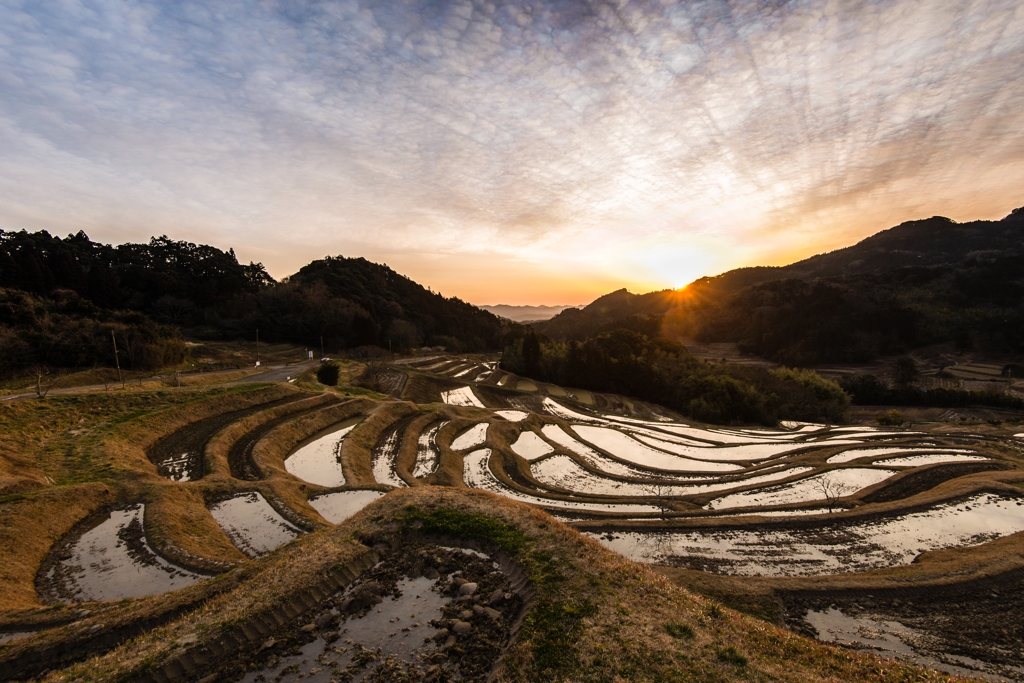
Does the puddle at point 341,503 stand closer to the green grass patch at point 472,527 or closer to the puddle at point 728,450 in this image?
the green grass patch at point 472,527

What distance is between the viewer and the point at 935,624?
895 cm

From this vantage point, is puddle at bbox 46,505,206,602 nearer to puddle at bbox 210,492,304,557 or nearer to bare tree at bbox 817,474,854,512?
puddle at bbox 210,492,304,557

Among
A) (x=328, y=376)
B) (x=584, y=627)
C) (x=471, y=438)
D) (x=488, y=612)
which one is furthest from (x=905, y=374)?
(x=328, y=376)

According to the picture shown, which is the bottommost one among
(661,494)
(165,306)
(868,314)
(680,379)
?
(661,494)

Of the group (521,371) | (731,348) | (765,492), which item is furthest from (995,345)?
(765,492)

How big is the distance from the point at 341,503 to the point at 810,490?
2210 cm

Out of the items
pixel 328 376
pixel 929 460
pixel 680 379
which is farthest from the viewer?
pixel 680 379

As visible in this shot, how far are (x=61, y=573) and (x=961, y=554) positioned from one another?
2572 centimetres

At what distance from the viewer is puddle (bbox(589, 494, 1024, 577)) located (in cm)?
1205

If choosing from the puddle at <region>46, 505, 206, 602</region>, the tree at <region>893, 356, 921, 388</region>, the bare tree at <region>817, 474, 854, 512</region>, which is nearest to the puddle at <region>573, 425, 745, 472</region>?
the bare tree at <region>817, 474, 854, 512</region>

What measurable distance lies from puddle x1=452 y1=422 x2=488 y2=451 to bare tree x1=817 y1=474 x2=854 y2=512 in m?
18.1

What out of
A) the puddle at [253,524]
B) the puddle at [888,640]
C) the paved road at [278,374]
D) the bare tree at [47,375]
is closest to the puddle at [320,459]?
the puddle at [253,524]

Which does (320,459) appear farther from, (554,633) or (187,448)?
(554,633)

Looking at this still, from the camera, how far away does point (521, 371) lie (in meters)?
63.7
